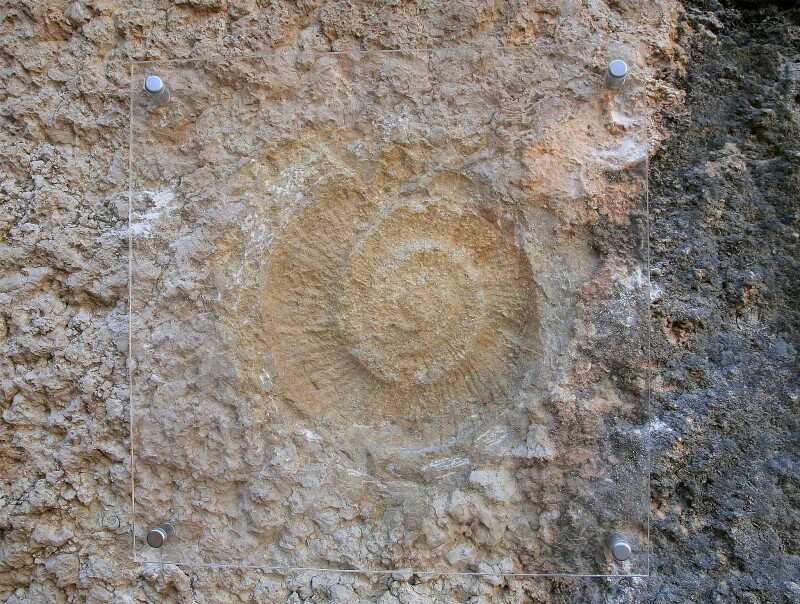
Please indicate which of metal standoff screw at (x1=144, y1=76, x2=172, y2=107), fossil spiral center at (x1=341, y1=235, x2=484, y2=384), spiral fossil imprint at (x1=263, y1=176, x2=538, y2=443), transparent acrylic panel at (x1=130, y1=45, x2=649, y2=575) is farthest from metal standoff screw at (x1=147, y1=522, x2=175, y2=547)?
metal standoff screw at (x1=144, y1=76, x2=172, y2=107)

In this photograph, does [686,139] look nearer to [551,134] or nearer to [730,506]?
[551,134]

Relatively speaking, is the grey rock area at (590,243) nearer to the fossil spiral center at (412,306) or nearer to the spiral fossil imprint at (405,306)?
the spiral fossil imprint at (405,306)

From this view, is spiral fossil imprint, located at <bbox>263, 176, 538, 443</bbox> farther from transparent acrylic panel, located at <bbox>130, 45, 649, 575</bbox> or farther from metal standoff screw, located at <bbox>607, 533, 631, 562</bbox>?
metal standoff screw, located at <bbox>607, 533, 631, 562</bbox>

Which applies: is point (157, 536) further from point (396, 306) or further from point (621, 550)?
point (621, 550)

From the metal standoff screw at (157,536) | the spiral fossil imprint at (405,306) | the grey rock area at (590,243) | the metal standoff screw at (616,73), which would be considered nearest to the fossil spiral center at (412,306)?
the spiral fossil imprint at (405,306)

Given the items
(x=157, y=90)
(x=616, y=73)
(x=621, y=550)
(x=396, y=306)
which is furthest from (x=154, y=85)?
(x=621, y=550)

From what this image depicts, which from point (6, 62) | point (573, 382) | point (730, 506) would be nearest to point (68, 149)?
point (6, 62)

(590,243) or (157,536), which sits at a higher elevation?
(590,243)
